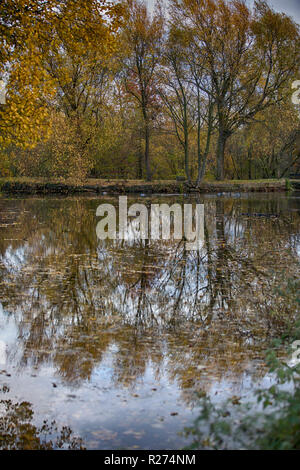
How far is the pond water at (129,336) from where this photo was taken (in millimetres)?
3709

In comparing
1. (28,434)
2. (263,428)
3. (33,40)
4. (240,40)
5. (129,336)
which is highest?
(240,40)

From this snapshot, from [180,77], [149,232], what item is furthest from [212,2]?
[149,232]

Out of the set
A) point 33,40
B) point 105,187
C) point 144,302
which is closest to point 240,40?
point 105,187

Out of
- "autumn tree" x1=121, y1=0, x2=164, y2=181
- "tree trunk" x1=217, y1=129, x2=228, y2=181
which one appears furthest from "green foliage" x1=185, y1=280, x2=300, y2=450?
"tree trunk" x1=217, y1=129, x2=228, y2=181

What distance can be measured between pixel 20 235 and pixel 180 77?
79.8 feet

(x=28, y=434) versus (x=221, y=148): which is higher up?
(x=221, y=148)

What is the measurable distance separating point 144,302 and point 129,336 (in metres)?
1.40

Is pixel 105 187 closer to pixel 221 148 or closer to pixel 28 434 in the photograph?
pixel 221 148

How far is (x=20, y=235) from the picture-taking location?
13.8m

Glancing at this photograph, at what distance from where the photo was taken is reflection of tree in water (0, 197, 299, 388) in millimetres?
4902

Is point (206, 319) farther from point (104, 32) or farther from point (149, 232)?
point (104, 32)

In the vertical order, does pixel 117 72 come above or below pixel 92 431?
above

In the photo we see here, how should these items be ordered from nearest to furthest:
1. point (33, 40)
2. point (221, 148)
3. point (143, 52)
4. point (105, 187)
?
1. point (33, 40)
2. point (105, 187)
3. point (143, 52)
4. point (221, 148)

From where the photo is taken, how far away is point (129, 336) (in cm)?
553
